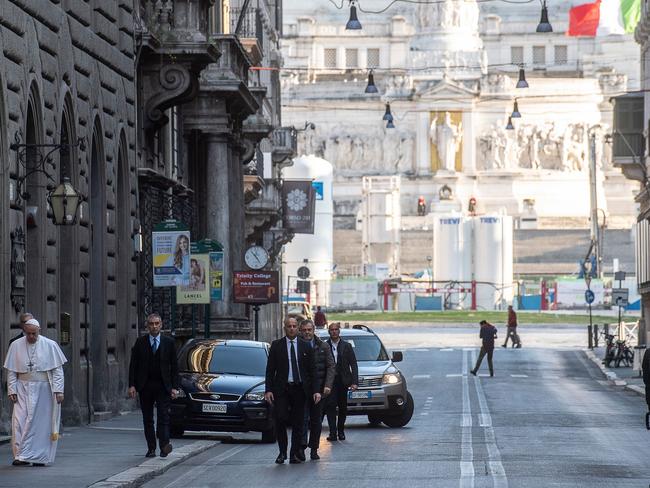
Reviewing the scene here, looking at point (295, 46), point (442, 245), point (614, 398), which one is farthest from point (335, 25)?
point (614, 398)

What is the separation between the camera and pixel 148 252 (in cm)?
3778

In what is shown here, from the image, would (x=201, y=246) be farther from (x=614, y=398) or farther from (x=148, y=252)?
(x=614, y=398)

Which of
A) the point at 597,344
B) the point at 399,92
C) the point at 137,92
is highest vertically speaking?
the point at 399,92

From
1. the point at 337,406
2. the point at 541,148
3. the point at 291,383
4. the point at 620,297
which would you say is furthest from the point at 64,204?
the point at 541,148

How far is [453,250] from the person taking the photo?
12069cm

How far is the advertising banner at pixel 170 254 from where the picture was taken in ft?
108

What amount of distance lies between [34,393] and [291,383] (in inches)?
126

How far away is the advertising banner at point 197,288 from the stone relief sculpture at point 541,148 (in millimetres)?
110658

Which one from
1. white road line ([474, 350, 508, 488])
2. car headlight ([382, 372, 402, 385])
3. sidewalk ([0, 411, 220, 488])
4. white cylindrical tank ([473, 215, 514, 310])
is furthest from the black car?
white cylindrical tank ([473, 215, 514, 310])

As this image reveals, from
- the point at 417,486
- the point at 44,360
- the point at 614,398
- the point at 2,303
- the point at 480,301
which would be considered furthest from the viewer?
the point at 480,301

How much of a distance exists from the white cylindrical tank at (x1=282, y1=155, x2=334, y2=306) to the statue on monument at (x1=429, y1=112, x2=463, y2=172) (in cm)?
2991

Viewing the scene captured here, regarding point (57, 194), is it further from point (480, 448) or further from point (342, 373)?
point (480, 448)

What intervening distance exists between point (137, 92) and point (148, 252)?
9.67ft

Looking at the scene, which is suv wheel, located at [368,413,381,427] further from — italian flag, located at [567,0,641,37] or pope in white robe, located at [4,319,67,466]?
italian flag, located at [567,0,641,37]
